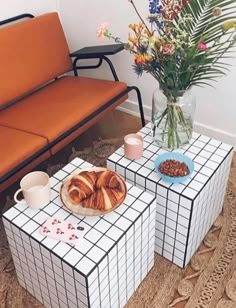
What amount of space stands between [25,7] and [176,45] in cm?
152

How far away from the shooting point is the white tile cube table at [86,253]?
1229 millimetres

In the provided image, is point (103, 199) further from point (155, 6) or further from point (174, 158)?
point (155, 6)

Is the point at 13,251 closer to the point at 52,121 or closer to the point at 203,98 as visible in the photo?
the point at 52,121

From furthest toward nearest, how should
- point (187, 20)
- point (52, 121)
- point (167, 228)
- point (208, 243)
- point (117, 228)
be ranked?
1. point (52, 121)
2. point (208, 243)
3. point (167, 228)
4. point (187, 20)
5. point (117, 228)

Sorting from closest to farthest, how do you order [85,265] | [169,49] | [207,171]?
[85,265] → [169,49] → [207,171]

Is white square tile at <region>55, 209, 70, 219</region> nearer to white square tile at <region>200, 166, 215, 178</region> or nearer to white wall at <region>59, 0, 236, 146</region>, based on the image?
white square tile at <region>200, 166, 215, 178</region>

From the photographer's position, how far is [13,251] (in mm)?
1469

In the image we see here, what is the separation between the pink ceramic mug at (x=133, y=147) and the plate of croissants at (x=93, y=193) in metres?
0.20

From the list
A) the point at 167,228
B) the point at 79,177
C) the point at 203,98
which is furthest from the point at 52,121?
the point at 203,98

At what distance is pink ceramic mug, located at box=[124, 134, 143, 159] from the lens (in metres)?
1.59

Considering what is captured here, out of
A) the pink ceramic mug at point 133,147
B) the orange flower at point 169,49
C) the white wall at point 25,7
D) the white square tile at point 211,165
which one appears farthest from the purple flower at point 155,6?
the white wall at point 25,7

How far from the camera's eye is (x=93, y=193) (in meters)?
1.37

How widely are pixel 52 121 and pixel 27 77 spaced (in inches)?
17.0

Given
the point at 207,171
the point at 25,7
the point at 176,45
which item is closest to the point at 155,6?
the point at 176,45
